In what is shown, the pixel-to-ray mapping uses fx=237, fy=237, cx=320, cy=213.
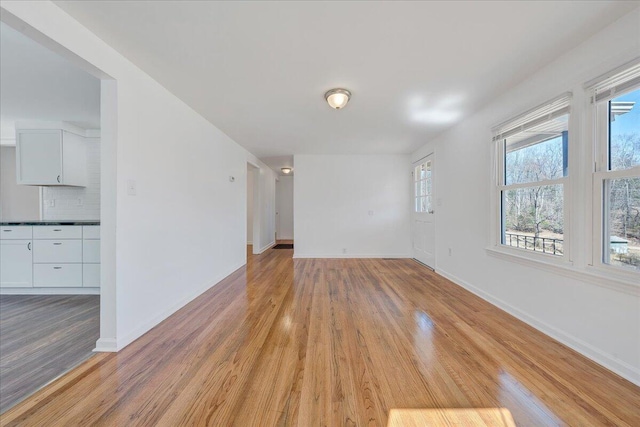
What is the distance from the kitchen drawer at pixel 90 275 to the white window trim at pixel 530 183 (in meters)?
4.82

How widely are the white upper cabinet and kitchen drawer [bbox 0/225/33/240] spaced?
60cm

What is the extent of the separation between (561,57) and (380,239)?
13.1 feet

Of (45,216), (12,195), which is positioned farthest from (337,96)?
(12,195)

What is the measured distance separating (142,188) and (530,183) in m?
3.63

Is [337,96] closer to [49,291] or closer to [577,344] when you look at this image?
[577,344]

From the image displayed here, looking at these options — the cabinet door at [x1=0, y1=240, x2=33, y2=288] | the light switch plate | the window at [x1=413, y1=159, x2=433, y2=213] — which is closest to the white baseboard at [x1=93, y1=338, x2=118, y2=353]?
the light switch plate

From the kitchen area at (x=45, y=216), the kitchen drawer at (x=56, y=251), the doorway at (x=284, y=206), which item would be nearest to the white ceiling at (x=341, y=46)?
the kitchen area at (x=45, y=216)

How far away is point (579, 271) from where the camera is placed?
1794 millimetres

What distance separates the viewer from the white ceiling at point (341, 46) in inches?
57.4

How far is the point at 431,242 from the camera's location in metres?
4.41

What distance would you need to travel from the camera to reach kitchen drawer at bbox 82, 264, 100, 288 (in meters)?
2.99

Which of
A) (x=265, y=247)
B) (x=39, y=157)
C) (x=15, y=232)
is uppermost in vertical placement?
(x=39, y=157)

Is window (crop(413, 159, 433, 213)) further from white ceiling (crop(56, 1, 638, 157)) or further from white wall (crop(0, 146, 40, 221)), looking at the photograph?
white wall (crop(0, 146, 40, 221))

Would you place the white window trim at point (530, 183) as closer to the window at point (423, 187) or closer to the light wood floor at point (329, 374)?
the light wood floor at point (329, 374)
